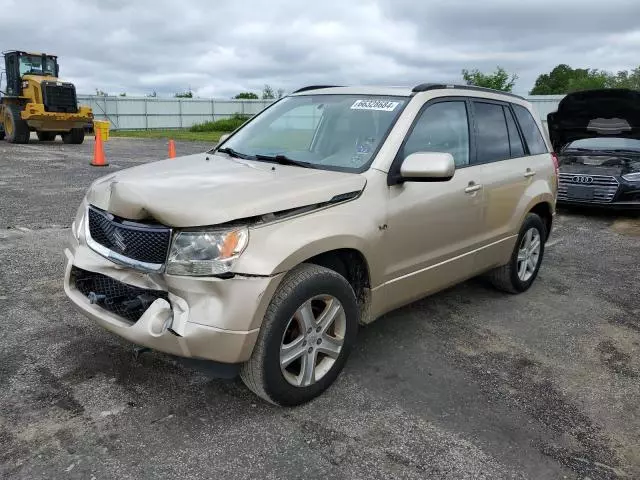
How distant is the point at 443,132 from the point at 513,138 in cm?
115

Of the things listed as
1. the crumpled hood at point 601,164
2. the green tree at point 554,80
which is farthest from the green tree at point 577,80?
→ the crumpled hood at point 601,164

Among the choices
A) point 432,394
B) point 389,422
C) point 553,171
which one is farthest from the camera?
point 553,171

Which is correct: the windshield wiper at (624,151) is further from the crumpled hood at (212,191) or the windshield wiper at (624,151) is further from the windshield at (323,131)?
the crumpled hood at (212,191)

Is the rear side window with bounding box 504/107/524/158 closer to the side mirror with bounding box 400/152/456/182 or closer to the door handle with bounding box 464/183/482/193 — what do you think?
the door handle with bounding box 464/183/482/193

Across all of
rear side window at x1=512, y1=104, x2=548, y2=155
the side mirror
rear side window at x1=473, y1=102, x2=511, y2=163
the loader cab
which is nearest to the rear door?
rear side window at x1=473, y1=102, x2=511, y2=163

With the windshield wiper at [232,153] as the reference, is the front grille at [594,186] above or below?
below

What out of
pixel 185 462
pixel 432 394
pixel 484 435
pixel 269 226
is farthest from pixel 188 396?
pixel 484 435

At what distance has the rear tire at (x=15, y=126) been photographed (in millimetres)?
19625

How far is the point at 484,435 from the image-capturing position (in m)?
2.86

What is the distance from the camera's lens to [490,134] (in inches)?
175

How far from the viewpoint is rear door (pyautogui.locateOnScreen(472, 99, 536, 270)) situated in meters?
4.28

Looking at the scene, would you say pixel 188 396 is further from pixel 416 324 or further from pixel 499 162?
pixel 499 162

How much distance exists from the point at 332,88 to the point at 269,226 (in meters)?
1.97

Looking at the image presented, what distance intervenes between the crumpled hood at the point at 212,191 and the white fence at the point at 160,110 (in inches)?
1382
